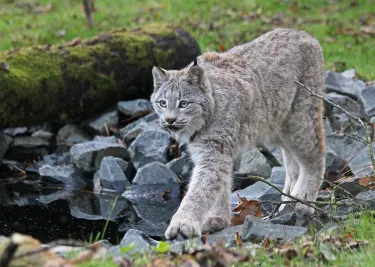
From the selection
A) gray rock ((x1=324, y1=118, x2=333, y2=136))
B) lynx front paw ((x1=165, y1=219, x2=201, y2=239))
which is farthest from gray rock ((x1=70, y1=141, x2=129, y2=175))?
lynx front paw ((x1=165, y1=219, x2=201, y2=239))

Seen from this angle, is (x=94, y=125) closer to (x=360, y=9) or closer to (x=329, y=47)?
(x=329, y=47)

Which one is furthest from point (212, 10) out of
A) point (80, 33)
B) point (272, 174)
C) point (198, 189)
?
point (198, 189)

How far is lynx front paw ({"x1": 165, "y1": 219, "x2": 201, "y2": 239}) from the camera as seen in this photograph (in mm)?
6164

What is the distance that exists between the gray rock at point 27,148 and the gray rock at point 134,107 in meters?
1.26

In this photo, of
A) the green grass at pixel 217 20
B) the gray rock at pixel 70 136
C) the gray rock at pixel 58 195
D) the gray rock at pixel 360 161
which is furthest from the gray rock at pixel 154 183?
the green grass at pixel 217 20

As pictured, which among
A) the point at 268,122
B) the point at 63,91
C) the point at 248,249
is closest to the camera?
the point at 248,249

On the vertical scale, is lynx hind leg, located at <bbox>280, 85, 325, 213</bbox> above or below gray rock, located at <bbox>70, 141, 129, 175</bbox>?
above

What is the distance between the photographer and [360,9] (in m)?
15.9

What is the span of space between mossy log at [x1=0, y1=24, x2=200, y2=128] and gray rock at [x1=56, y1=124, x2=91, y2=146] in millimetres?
214

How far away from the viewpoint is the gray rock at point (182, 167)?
1005cm

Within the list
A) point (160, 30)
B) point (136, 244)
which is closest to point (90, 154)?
point (160, 30)

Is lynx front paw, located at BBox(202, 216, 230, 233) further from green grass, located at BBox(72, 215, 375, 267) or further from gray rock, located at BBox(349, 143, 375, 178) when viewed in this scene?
gray rock, located at BBox(349, 143, 375, 178)

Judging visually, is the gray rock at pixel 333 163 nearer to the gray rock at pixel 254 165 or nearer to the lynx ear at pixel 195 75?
the gray rock at pixel 254 165

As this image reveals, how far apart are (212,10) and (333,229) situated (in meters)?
10.8
